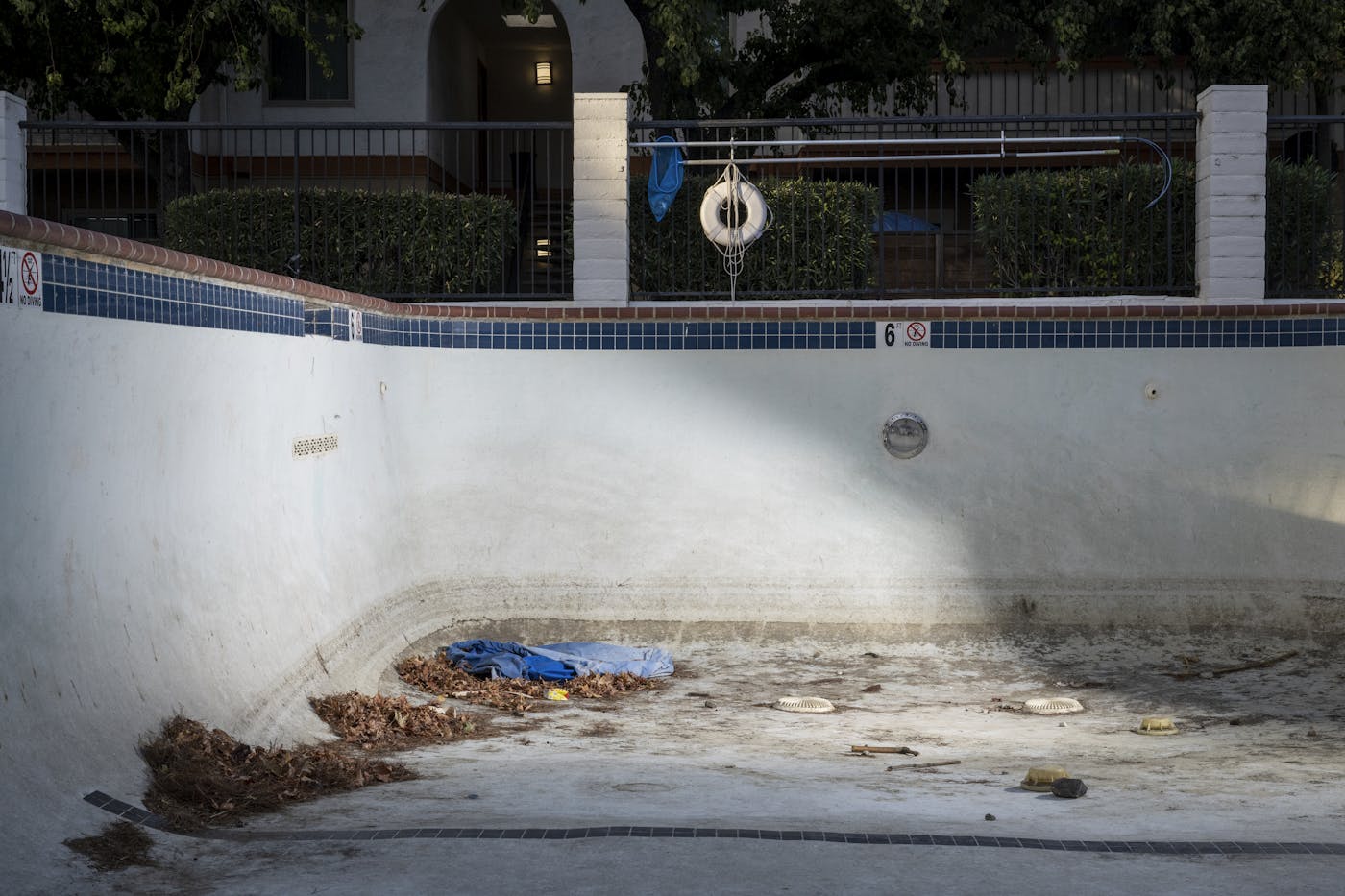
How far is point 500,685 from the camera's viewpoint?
901 cm

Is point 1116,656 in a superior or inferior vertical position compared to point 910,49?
inferior

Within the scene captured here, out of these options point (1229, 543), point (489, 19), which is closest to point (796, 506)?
point (1229, 543)

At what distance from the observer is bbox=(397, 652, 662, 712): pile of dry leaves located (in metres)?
8.64

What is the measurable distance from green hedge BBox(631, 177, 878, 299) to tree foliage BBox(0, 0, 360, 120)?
15.3 feet

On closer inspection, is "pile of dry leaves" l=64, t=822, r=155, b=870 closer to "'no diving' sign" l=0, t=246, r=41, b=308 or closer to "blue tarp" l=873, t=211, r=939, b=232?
"'no diving' sign" l=0, t=246, r=41, b=308

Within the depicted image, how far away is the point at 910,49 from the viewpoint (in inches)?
613

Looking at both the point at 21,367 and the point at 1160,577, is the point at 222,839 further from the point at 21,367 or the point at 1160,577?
the point at 1160,577

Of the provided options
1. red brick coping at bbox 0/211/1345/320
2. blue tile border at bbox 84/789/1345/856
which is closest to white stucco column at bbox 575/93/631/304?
red brick coping at bbox 0/211/1345/320

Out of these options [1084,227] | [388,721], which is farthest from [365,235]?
[1084,227]

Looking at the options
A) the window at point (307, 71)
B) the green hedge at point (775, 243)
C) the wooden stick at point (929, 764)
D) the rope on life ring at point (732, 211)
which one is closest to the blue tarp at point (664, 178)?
the green hedge at point (775, 243)

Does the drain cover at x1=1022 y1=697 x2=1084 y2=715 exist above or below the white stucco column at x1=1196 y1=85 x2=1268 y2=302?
below

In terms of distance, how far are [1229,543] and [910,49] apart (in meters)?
7.22

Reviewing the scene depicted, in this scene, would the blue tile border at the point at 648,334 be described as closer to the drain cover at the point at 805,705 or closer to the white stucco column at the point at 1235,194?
the white stucco column at the point at 1235,194

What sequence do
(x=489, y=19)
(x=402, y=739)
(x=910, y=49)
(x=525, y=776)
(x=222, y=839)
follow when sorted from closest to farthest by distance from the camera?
(x=222, y=839) < (x=525, y=776) < (x=402, y=739) < (x=910, y=49) < (x=489, y=19)
